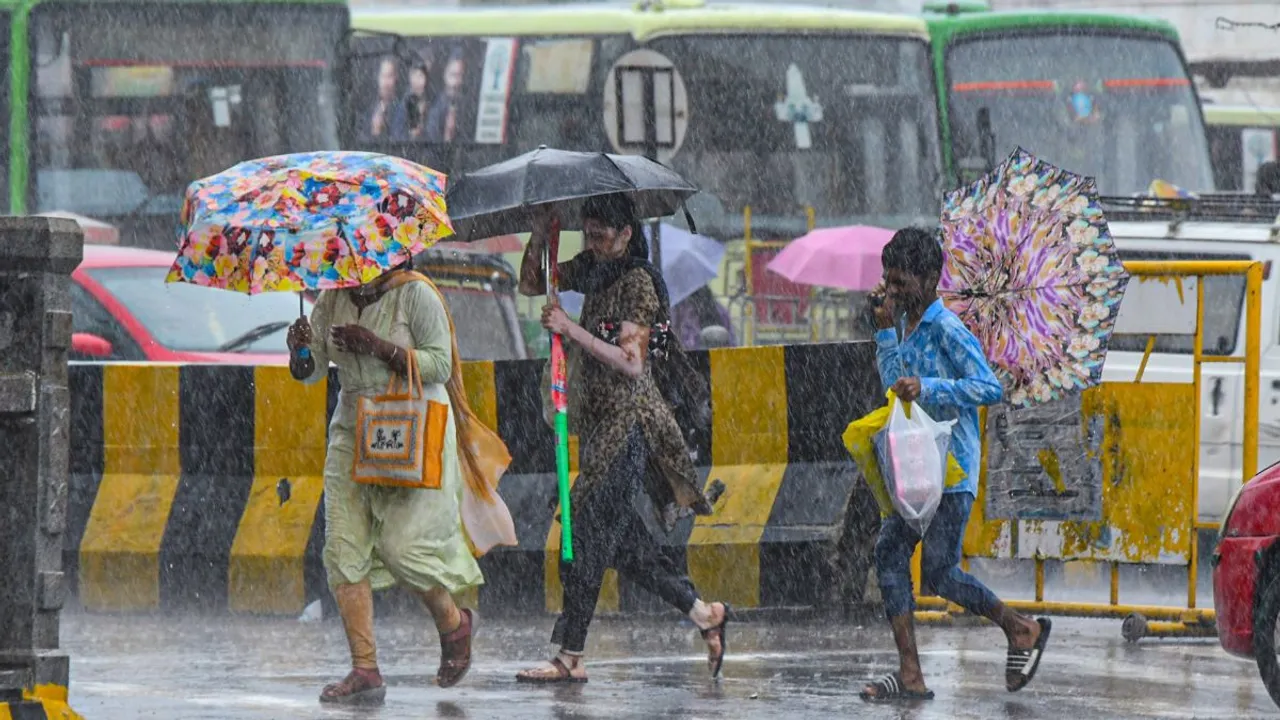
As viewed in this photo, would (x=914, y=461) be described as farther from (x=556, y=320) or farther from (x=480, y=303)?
(x=480, y=303)

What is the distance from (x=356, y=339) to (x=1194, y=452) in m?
3.49

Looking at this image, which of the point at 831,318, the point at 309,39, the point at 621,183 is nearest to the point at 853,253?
the point at 831,318

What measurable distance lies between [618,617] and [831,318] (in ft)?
36.3

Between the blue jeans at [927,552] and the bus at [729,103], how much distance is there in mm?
14659

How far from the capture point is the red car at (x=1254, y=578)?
816 cm

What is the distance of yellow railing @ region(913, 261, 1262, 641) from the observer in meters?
9.73

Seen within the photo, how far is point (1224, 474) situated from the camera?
13.0 meters

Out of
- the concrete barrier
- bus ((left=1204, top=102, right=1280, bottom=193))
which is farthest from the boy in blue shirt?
bus ((left=1204, top=102, right=1280, bottom=193))

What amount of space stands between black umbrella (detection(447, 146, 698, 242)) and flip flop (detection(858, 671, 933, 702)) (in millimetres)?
1746

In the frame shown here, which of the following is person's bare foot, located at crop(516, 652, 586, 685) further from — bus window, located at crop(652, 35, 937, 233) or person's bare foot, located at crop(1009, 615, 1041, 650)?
bus window, located at crop(652, 35, 937, 233)

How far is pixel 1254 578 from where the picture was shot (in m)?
8.23

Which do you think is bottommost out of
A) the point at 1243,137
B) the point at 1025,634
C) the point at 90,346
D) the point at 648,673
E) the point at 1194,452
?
the point at 648,673

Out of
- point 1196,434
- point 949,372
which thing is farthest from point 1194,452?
point 949,372

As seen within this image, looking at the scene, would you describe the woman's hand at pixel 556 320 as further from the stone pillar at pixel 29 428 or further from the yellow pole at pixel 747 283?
the yellow pole at pixel 747 283
